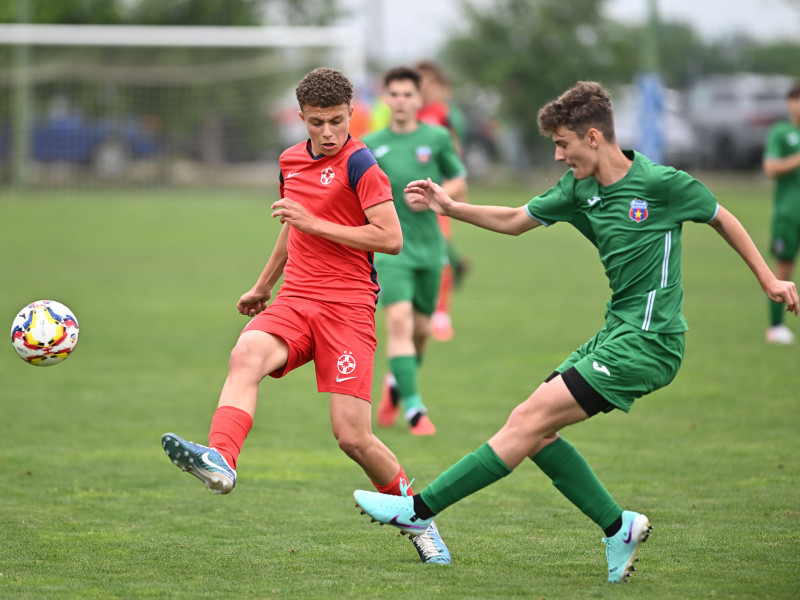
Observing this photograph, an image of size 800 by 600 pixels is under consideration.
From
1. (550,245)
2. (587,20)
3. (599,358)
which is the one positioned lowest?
(550,245)

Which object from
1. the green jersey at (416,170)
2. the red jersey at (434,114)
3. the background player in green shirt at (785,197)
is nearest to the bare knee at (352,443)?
the green jersey at (416,170)

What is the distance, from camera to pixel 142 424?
7.59 m

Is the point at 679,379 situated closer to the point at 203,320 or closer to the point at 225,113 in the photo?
the point at 203,320

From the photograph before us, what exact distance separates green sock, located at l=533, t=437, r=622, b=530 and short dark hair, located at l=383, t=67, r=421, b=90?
12.9ft

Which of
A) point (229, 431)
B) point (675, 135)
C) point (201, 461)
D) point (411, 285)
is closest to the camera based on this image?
point (201, 461)

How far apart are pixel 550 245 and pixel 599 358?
55.7 feet

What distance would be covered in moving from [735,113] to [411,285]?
871 inches

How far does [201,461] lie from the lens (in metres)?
4.09

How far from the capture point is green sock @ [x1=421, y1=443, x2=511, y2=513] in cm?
430

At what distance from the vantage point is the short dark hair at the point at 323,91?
4.56 m

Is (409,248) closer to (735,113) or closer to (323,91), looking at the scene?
(323,91)

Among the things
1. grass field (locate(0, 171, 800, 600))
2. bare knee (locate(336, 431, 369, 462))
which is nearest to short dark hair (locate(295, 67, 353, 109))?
bare knee (locate(336, 431, 369, 462))

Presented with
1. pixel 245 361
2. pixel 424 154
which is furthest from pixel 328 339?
pixel 424 154

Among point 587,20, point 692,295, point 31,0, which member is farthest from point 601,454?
point 31,0
